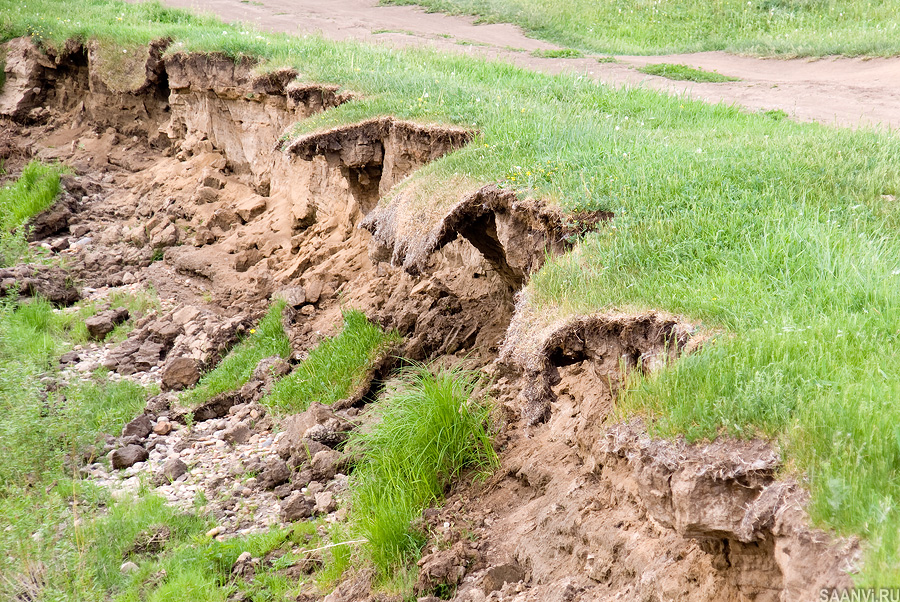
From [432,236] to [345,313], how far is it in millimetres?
2287

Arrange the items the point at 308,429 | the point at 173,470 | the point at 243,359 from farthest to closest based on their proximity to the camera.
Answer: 1. the point at 243,359
2. the point at 173,470
3. the point at 308,429

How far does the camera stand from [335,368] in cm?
730

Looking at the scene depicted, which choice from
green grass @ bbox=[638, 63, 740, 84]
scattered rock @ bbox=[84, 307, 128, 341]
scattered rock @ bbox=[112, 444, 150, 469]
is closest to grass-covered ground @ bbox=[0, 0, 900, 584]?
green grass @ bbox=[638, 63, 740, 84]

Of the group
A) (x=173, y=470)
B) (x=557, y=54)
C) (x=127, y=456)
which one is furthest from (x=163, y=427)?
(x=557, y=54)

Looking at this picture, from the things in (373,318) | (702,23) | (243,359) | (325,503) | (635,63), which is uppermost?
(702,23)

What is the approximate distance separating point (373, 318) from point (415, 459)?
8.49 ft

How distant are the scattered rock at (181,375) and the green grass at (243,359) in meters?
0.11

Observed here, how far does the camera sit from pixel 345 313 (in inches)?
305

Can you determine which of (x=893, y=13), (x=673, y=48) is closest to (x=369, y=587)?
(x=673, y=48)

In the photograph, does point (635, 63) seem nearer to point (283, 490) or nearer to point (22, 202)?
point (283, 490)

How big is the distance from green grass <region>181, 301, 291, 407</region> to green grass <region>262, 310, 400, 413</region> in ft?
2.08

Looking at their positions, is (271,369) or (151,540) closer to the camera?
(151,540)

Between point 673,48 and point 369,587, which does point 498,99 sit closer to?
point 369,587

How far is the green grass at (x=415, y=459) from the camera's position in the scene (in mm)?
4812
